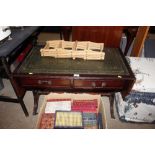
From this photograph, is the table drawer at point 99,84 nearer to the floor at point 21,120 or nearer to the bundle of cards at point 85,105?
the bundle of cards at point 85,105

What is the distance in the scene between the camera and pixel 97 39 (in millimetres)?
3086

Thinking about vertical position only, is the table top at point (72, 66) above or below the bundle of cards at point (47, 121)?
above

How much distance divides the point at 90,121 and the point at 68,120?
30 cm

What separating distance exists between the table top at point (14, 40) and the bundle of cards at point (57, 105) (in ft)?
2.55

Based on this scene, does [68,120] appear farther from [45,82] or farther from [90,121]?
[45,82]

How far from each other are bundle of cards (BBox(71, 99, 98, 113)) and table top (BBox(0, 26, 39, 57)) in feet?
3.30

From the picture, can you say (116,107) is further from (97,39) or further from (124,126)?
(97,39)

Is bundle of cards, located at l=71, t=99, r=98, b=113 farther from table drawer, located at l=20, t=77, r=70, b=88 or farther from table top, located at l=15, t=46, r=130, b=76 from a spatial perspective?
table top, located at l=15, t=46, r=130, b=76

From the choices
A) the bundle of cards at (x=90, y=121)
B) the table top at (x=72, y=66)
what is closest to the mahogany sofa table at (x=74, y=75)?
the table top at (x=72, y=66)

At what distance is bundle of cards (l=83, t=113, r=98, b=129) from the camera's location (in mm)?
1948

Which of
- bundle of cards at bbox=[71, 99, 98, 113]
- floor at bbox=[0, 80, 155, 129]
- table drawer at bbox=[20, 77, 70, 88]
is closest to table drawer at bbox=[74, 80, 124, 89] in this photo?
table drawer at bbox=[20, 77, 70, 88]

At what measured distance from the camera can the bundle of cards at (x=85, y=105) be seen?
2113 mm

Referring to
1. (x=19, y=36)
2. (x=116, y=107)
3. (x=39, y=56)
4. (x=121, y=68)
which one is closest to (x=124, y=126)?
(x=116, y=107)

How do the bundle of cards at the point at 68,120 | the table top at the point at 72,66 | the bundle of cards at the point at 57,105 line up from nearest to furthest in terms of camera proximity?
the bundle of cards at the point at 68,120
the table top at the point at 72,66
the bundle of cards at the point at 57,105
